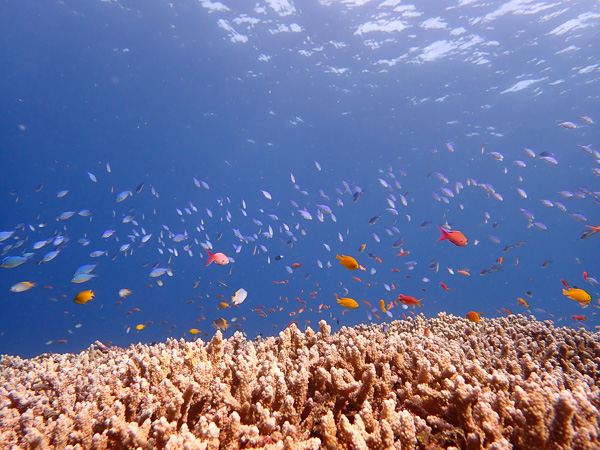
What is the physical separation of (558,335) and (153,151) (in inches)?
2146

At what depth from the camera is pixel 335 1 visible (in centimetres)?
2106

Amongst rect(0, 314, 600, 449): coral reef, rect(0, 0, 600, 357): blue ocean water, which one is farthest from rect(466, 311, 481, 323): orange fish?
rect(0, 0, 600, 357): blue ocean water

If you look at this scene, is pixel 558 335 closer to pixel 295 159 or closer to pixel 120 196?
pixel 120 196

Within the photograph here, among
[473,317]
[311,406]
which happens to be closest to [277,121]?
[473,317]

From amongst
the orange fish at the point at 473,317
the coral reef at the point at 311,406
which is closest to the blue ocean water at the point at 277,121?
the orange fish at the point at 473,317

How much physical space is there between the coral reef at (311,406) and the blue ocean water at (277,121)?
311 inches

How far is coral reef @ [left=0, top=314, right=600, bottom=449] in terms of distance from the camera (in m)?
1.90

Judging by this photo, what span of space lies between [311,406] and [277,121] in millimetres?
38706

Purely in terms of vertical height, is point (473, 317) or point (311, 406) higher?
point (311, 406)

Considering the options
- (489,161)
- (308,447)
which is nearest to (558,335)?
(308,447)

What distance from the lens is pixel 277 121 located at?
125ft

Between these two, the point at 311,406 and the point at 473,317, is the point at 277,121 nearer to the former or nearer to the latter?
the point at 473,317

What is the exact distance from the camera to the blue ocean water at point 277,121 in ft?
69.3

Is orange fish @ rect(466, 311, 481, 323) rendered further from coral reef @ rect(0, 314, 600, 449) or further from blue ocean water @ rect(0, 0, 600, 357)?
blue ocean water @ rect(0, 0, 600, 357)
